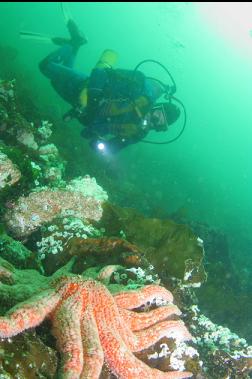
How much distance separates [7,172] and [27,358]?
3.38 meters

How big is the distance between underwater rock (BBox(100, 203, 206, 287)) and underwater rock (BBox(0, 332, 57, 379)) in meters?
2.83

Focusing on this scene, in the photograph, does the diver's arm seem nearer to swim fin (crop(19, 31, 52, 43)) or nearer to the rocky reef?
the rocky reef

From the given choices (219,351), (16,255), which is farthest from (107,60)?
(219,351)

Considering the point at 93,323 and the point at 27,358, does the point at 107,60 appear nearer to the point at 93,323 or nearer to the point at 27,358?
the point at 93,323

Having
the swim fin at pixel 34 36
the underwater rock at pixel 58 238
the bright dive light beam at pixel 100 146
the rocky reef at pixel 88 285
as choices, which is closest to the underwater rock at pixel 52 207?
the rocky reef at pixel 88 285

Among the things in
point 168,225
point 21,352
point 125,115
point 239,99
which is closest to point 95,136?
point 125,115

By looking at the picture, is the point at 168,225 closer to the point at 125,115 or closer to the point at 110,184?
the point at 125,115

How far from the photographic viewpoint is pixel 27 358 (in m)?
2.69

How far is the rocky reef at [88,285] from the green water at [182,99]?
13.2ft

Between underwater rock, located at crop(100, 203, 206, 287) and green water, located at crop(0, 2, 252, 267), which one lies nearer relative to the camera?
underwater rock, located at crop(100, 203, 206, 287)

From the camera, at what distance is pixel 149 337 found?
3.08 meters

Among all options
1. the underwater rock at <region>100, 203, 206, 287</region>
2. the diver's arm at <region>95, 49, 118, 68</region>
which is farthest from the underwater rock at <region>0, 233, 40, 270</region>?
the diver's arm at <region>95, 49, 118, 68</region>

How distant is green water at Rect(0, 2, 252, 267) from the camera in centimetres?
1954

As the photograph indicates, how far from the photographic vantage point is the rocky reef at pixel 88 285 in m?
2.71
